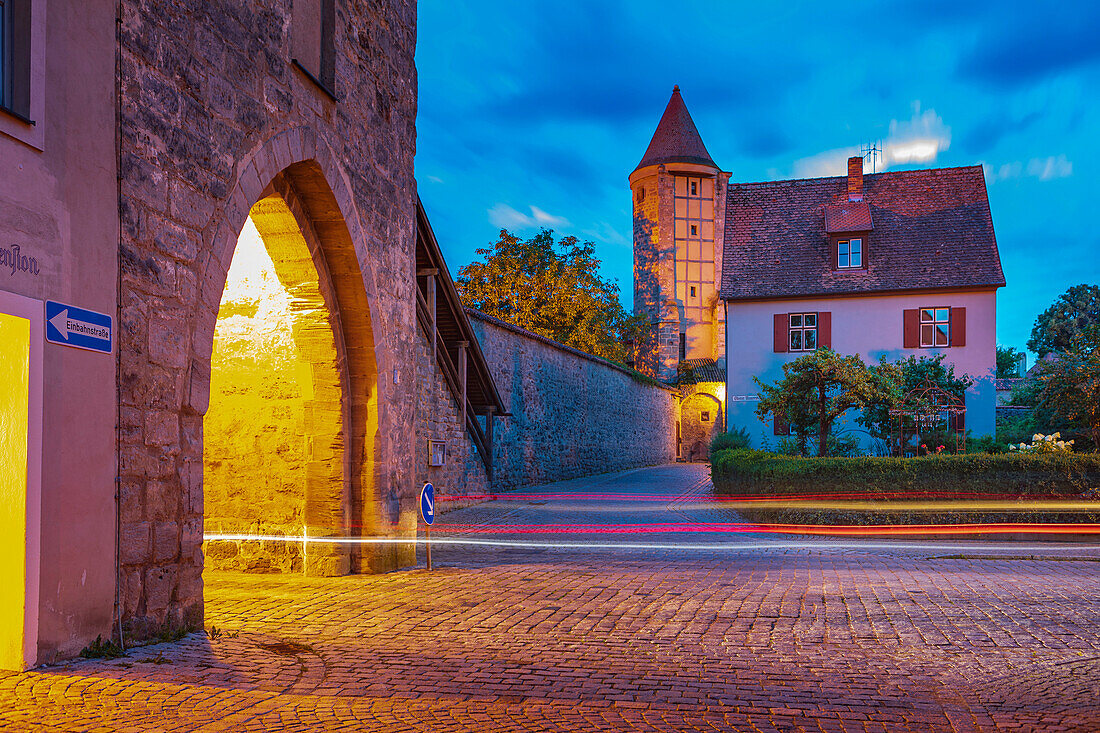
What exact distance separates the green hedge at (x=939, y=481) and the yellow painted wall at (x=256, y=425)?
9729 mm

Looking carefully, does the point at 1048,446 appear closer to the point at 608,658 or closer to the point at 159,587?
the point at 608,658

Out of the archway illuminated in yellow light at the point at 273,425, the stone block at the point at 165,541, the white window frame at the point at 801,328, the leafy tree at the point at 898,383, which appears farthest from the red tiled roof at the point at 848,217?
the stone block at the point at 165,541

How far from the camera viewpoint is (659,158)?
4919 cm

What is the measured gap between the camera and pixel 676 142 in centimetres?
4941

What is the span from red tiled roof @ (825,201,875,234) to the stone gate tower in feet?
42.0

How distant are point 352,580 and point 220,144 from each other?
432cm

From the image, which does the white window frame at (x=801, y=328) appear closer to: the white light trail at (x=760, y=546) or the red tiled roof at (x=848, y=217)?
the red tiled roof at (x=848, y=217)

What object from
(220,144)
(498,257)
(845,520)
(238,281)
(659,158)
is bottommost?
(845,520)

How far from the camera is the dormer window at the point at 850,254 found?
112 feet

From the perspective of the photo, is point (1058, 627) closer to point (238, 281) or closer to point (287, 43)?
point (287, 43)

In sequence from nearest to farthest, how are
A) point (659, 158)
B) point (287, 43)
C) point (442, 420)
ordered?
point (287, 43)
point (442, 420)
point (659, 158)

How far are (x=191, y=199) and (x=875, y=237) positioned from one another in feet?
106

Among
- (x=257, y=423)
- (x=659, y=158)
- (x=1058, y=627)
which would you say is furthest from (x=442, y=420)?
(x=659, y=158)

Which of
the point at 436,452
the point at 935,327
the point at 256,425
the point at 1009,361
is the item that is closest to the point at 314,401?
the point at 256,425
